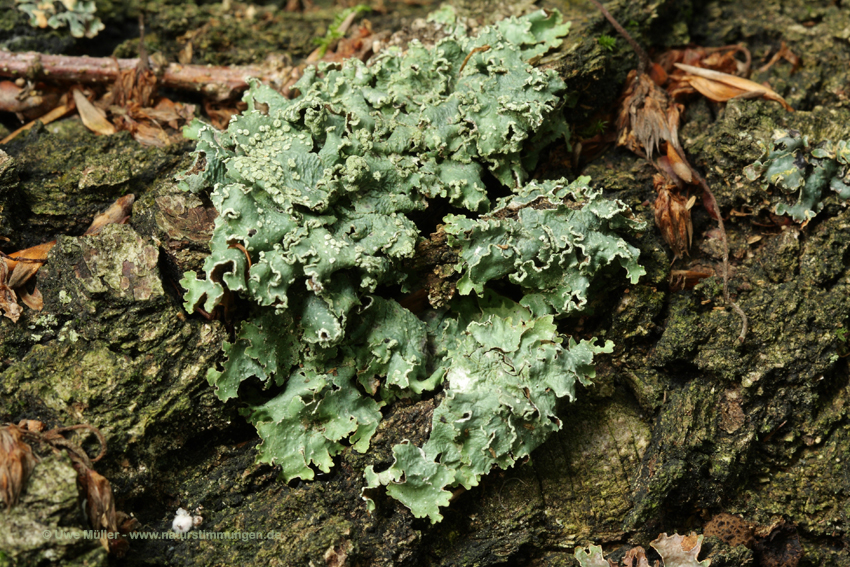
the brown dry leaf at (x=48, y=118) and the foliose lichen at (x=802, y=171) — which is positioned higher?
the foliose lichen at (x=802, y=171)

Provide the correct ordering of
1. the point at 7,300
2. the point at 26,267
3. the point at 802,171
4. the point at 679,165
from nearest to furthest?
1. the point at 7,300
2. the point at 26,267
3. the point at 802,171
4. the point at 679,165

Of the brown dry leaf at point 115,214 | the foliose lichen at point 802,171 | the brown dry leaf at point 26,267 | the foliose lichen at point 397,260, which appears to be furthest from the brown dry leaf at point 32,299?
the foliose lichen at point 802,171

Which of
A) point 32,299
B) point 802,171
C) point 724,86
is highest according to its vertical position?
point 724,86

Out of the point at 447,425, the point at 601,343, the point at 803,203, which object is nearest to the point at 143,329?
the point at 447,425

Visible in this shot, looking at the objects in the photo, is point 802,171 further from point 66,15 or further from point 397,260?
point 66,15

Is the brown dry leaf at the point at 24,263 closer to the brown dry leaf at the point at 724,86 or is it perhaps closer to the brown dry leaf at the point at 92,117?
the brown dry leaf at the point at 92,117

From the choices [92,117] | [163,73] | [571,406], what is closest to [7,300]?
[92,117]
